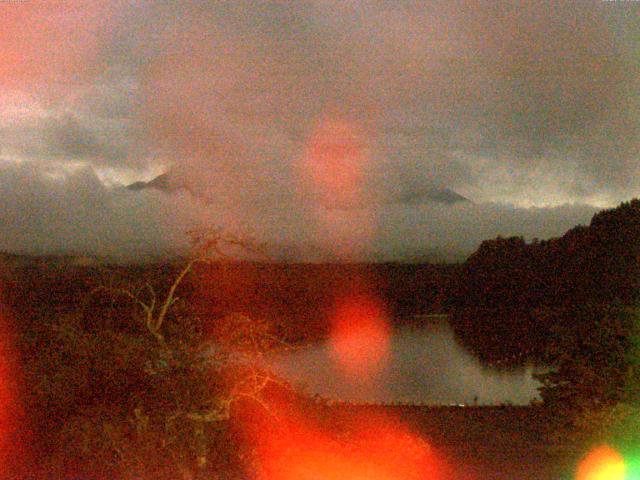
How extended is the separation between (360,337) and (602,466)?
7.92 metres

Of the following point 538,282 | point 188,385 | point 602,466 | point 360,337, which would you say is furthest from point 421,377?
point 538,282

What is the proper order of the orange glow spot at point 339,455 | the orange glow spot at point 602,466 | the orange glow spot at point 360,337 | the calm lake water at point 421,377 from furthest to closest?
the orange glow spot at point 360,337 → the calm lake water at point 421,377 → the orange glow spot at point 602,466 → the orange glow spot at point 339,455

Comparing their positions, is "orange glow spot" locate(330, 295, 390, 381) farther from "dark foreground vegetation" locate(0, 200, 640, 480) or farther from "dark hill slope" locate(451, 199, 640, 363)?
"dark hill slope" locate(451, 199, 640, 363)

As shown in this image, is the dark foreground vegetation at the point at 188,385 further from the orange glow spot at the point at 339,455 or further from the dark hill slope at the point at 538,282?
the dark hill slope at the point at 538,282

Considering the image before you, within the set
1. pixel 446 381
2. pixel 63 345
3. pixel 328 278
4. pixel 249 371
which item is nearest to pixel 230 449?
pixel 249 371

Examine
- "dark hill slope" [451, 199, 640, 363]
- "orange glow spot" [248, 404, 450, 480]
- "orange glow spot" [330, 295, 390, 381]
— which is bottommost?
"orange glow spot" [248, 404, 450, 480]

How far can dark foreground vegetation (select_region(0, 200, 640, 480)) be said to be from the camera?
8.22 meters

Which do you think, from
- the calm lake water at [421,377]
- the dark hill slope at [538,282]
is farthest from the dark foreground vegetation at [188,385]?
the dark hill slope at [538,282]

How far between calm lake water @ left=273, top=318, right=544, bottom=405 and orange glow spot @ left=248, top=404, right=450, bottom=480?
2.04 m

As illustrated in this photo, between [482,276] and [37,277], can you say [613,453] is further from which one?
[482,276]

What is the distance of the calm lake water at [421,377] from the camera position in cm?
1271

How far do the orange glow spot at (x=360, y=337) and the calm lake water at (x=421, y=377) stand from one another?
0.59ft

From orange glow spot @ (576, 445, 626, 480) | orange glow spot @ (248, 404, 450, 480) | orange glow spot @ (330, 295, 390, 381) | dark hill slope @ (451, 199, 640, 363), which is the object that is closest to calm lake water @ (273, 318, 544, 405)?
orange glow spot @ (330, 295, 390, 381)

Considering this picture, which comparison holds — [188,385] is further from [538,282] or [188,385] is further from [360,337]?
[538,282]
